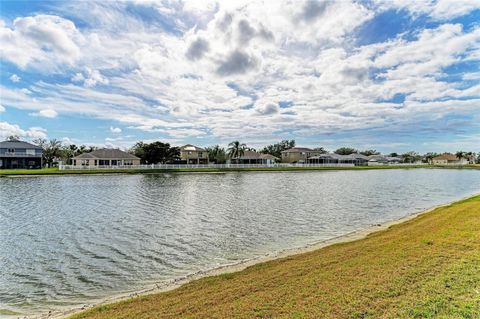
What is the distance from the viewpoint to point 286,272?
22.6 ft

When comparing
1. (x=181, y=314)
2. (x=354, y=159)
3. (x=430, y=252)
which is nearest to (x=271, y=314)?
(x=181, y=314)

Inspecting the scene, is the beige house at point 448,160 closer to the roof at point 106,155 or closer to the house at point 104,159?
the house at point 104,159

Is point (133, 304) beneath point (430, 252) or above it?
beneath

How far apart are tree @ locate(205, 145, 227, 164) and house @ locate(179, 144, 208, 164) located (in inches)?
118

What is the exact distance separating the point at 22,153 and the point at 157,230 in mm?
66044

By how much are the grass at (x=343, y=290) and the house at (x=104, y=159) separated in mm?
63789

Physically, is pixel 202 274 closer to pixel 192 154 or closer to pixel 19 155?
pixel 19 155

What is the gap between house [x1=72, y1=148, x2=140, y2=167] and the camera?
210ft

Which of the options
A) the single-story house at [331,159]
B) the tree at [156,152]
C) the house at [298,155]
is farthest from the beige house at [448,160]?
the tree at [156,152]

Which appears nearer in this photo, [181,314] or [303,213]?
[181,314]

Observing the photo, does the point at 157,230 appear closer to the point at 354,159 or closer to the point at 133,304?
the point at 133,304

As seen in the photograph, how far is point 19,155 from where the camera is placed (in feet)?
203

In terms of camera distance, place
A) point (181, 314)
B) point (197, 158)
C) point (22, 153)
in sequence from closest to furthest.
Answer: point (181, 314), point (22, 153), point (197, 158)

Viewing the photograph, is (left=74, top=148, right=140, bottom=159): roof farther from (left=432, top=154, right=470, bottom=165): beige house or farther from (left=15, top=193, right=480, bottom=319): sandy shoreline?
(left=432, top=154, right=470, bottom=165): beige house
